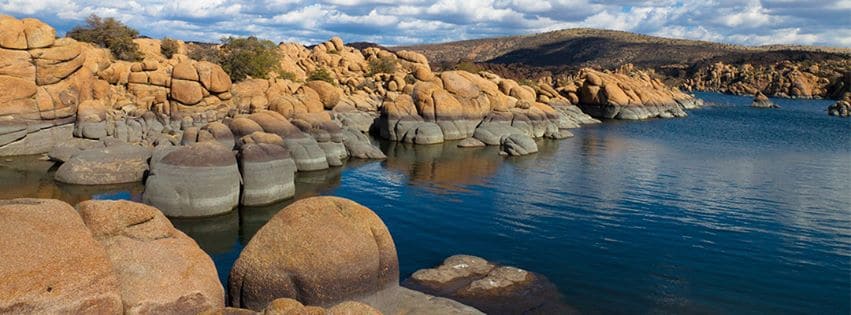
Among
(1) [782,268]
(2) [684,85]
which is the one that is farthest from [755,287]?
(2) [684,85]

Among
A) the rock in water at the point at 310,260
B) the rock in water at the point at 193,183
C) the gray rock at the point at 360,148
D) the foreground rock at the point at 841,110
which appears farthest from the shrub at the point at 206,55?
the foreground rock at the point at 841,110

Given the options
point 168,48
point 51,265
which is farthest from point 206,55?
point 51,265

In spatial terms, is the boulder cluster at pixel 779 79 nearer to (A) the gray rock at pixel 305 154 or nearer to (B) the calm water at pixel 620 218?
(B) the calm water at pixel 620 218

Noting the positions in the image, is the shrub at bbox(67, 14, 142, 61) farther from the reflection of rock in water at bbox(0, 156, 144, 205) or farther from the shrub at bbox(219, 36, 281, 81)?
the reflection of rock in water at bbox(0, 156, 144, 205)

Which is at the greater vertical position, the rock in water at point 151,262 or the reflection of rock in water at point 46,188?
the rock in water at point 151,262

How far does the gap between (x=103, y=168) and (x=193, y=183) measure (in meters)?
8.27

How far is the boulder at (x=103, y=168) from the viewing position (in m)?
27.2

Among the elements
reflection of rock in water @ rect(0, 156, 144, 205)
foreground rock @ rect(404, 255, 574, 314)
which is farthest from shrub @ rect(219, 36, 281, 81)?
foreground rock @ rect(404, 255, 574, 314)

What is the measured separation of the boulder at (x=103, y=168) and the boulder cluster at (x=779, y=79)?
478ft

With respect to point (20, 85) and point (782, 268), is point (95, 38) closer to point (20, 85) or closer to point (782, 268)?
point (20, 85)

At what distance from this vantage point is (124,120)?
130 ft

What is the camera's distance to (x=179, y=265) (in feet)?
34.5

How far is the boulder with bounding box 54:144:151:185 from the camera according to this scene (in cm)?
2723

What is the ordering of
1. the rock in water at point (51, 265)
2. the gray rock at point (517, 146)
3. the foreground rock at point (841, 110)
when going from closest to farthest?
the rock in water at point (51, 265) < the gray rock at point (517, 146) < the foreground rock at point (841, 110)
